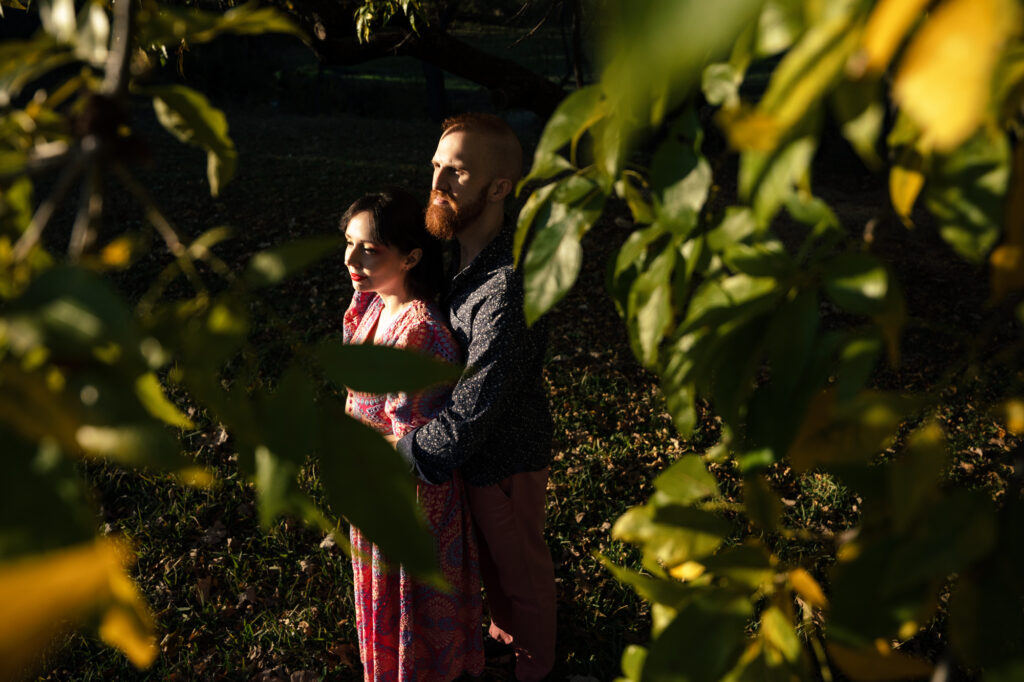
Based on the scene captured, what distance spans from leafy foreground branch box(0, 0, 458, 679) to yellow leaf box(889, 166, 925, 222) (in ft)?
1.45

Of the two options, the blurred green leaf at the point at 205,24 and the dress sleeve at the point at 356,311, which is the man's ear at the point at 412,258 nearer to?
the dress sleeve at the point at 356,311

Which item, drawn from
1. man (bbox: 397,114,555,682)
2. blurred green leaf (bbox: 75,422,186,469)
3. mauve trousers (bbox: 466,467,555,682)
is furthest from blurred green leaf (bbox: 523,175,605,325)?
mauve trousers (bbox: 466,467,555,682)

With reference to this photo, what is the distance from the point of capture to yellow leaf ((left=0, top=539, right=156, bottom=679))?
352 mm

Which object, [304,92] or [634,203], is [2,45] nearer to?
[634,203]

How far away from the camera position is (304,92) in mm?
19016

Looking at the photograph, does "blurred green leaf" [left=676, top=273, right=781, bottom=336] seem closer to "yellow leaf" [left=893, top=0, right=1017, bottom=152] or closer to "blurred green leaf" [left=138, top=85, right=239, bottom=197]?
"yellow leaf" [left=893, top=0, right=1017, bottom=152]

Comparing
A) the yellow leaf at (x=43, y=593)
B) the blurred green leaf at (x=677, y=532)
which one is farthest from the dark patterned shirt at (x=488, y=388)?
the yellow leaf at (x=43, y=593)

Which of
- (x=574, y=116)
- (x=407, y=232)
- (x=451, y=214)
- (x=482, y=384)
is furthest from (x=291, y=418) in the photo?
(x=407, y=232)

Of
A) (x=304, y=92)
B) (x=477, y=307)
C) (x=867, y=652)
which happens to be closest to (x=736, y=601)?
(x=867, y=652)

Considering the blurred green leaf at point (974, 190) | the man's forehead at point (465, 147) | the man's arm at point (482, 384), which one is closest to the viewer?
the blurred green leaf at point (974, 190)

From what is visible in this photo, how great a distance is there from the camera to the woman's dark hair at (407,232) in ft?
7.70

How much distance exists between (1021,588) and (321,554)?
11.0 feet

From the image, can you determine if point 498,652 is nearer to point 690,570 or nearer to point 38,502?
point 690,570

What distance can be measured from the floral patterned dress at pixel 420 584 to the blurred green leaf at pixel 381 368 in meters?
1.55
